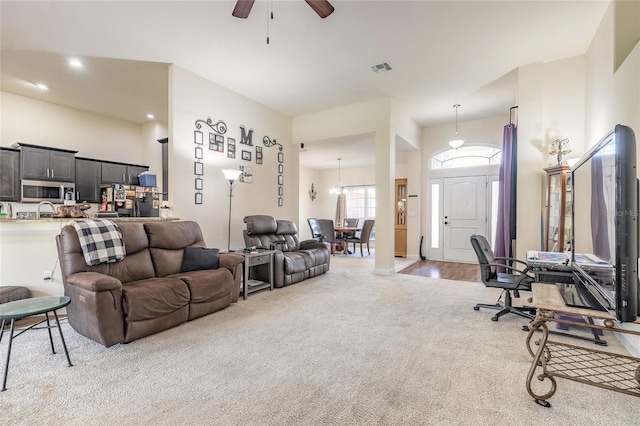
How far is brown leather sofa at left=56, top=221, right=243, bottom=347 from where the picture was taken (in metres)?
2.32

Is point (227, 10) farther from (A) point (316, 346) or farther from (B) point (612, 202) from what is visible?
(B) point (612, 202)

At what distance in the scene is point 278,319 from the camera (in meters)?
3.03

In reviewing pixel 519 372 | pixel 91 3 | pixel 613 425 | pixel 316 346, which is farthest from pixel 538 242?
pixel 91 3

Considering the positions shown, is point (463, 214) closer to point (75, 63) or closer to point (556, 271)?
point (556, 271)

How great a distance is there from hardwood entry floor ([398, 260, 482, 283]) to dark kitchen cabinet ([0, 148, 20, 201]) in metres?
6.65

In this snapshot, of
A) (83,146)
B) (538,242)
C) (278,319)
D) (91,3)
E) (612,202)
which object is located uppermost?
(91,3)

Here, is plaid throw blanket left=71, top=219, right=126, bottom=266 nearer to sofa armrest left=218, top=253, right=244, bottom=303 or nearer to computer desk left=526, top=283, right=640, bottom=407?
sofa armrest left=218, top=253, right=244, bottom=303

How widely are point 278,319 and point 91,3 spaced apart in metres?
3.59

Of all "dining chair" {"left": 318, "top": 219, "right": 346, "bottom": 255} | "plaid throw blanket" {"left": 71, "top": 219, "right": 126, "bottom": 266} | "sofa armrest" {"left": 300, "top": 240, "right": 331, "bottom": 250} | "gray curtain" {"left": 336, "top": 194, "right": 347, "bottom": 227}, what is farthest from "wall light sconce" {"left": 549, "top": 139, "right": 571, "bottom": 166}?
"gray curtain" {"left": 336, "top": 194, "right": 347, "bottom": 227}

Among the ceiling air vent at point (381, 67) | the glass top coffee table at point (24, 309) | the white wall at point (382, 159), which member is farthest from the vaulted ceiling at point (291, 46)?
the glass top coffee table at point (24, 309)

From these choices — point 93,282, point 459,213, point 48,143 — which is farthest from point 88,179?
point 459,213

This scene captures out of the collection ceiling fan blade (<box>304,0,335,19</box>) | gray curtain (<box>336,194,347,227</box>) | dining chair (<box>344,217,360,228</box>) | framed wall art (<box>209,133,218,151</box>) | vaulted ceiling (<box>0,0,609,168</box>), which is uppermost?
vaulted ceiling (<box>0,0,609,168</box>)

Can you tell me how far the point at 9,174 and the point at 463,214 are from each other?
8439 millimetres

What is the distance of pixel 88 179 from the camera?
553 cm
